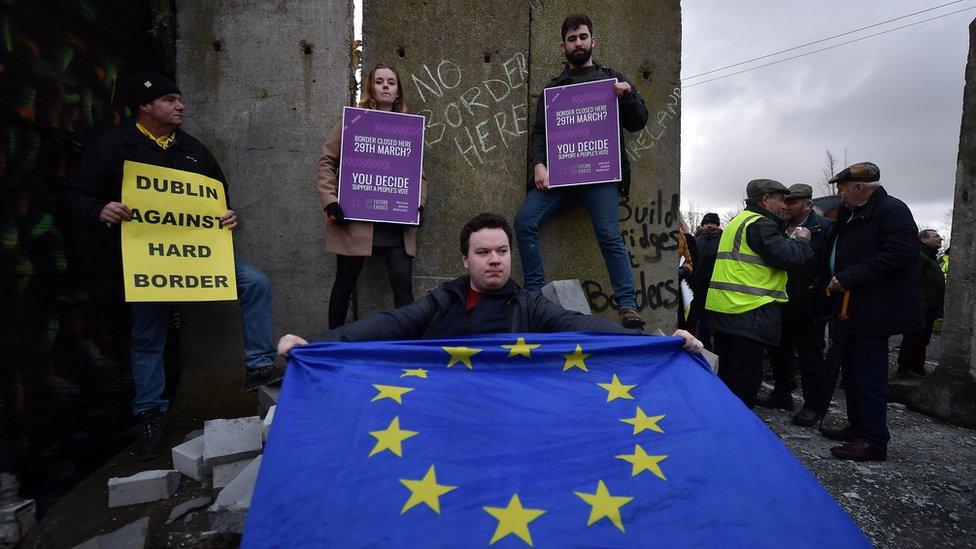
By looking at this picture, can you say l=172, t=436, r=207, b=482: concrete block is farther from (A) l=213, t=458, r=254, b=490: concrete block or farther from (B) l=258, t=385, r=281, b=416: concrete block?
(B) l=258, t=385, r=281, b=416: concrete block

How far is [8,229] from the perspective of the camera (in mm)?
2490

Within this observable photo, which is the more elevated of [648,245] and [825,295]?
[648,245]

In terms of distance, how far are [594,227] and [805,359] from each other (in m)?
2.27

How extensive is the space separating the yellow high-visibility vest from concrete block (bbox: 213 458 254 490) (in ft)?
11.1

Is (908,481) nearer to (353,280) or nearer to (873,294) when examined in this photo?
(873,294)

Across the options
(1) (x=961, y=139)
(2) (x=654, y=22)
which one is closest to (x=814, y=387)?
(1) (x=961, y=139)

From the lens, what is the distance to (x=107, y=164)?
2.84 m

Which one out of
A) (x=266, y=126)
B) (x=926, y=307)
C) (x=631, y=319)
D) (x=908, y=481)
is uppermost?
(x=266, y=126)

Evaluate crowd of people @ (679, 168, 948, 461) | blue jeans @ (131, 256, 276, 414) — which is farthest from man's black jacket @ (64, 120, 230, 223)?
crowd of people @ (679, 168, 948, 461)

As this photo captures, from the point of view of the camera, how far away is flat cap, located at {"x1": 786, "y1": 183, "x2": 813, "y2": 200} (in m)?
4.12

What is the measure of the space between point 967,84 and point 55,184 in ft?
23.3

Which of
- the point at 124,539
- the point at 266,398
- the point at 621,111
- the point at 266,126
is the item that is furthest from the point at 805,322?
the point at 124,539

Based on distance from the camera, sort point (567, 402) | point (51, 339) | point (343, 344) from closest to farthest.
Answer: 1. point (567, 402)
2. point (343, 344)
3. point (51, 339)

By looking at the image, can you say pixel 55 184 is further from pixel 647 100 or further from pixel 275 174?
pixel 647 100
